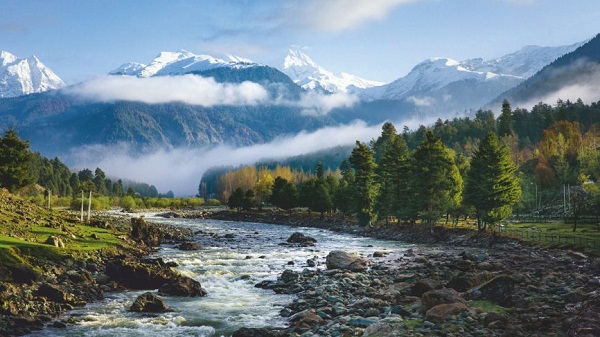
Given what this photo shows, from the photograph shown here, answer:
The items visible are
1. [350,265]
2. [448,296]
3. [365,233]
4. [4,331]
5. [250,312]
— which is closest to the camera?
[4,331]

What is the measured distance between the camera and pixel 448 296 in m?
27.2

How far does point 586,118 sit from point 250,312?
648 feet

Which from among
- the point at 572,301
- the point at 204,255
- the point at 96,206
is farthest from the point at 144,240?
the point at 96,206

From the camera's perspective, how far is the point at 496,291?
28734 millimetres

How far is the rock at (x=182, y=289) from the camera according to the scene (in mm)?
34781

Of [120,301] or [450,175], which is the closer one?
[120,301]

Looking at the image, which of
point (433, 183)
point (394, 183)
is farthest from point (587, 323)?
point (394, 183)

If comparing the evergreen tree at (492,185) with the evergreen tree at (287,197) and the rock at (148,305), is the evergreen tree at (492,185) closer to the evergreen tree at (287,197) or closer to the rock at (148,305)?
the rock at (148,305)

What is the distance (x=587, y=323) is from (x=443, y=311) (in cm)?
672

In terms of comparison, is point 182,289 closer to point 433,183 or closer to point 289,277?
point 289,277

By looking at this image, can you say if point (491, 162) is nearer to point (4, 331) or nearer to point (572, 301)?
point (572, 301)

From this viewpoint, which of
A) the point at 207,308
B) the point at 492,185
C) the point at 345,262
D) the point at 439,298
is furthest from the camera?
A: the point at 492,185

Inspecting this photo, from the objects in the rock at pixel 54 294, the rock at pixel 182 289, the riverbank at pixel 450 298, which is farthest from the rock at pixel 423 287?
the rock at pixel 54 294

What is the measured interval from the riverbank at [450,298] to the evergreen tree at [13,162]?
65057 millimetres
